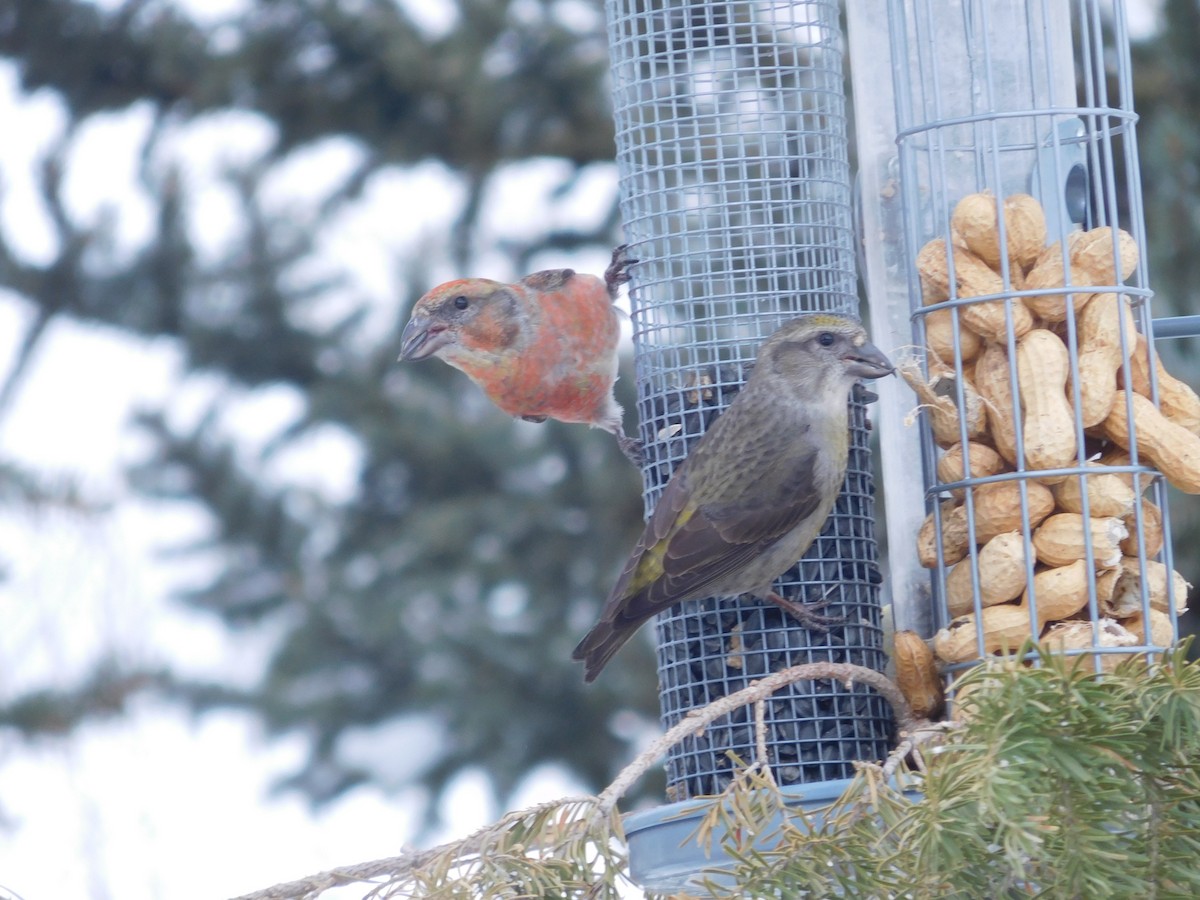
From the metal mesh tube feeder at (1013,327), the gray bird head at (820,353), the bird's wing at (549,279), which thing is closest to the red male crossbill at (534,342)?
the bird's wing at (549,279)

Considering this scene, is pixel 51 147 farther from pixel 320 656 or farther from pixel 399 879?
pixel 399 879

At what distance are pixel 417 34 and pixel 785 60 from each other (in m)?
3.11

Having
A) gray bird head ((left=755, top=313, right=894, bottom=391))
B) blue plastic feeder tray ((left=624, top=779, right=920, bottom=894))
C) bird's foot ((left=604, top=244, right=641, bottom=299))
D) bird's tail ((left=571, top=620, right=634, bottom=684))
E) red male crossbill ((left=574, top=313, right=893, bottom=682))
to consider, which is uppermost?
bird's foot ((left=604, top=244, right=641, bottom=299))

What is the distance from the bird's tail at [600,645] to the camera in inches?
162

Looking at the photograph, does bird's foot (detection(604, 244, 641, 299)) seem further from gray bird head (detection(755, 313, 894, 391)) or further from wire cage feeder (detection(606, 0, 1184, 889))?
gray bird head (detection(755, 313, 894, 391))

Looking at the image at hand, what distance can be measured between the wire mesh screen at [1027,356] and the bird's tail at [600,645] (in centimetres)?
79

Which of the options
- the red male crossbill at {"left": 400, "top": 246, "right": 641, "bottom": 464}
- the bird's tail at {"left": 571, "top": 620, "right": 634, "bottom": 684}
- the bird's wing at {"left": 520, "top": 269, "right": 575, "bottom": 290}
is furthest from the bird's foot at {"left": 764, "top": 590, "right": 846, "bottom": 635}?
the bird's wing at {"left": 520, "top": 269, "right": 575, "bottom": 290}

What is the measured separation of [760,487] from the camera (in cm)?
406

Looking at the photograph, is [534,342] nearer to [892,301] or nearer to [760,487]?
[760,487]

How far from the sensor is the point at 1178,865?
2.27 meters

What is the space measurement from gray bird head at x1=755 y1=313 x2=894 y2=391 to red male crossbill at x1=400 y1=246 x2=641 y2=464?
1.06 meters

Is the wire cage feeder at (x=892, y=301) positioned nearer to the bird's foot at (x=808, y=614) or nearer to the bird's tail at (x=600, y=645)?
the bird's foot at (x=808, y=614)

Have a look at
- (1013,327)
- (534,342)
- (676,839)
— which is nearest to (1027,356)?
(1013,327)

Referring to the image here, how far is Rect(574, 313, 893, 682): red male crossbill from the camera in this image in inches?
156
